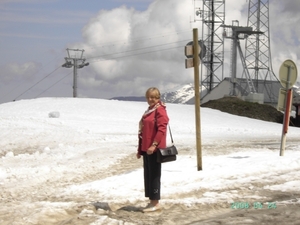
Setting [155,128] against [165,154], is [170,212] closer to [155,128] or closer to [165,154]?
[165,154]

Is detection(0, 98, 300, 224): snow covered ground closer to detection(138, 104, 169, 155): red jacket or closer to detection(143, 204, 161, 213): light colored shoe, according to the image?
detection(143, 204, 161, 213): light colored shoe

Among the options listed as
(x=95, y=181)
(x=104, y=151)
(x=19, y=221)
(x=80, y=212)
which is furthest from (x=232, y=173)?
(x=104, y=151)

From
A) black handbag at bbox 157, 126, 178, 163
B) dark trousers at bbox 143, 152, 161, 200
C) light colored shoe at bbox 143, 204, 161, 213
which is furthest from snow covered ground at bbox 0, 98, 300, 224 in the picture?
black handbag at bbox 157, 126, 178, 163

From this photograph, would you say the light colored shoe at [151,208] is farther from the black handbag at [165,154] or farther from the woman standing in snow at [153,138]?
the black handbag at [165,154]

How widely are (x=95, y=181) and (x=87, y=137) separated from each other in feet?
35.9

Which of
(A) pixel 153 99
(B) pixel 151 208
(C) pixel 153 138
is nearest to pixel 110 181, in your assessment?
(B) pixel 151 208

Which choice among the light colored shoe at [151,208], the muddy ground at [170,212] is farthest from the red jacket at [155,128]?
the muddy ground at [170,212]

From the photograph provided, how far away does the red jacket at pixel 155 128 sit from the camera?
670cm

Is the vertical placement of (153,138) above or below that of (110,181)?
above

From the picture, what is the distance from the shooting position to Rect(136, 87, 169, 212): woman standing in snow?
6.70 meters

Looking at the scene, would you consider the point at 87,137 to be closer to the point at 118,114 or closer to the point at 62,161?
the point at 62,161

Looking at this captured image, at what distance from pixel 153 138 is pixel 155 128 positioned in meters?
0.14

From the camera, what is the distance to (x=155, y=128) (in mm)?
6777

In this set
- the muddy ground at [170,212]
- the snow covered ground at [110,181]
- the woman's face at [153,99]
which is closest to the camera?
the muddy ground at [170,212]
